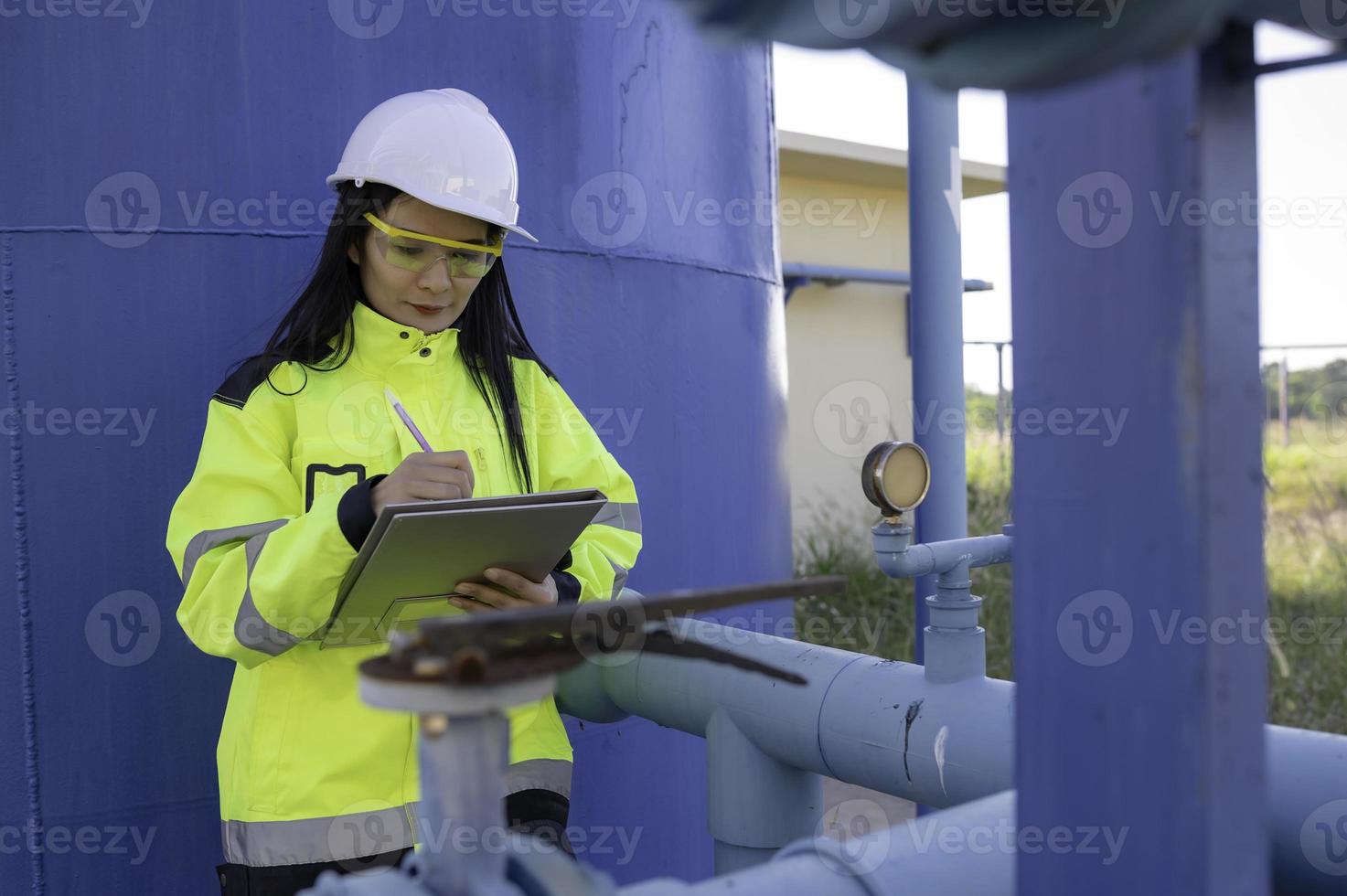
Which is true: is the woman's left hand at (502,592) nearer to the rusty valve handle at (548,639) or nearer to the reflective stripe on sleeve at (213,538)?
the reflective stripe on sleeve at (213,538)

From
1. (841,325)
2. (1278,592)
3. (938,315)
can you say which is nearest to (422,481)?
(938,315)

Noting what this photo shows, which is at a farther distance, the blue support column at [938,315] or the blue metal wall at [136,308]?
the blue support column at [938,315]

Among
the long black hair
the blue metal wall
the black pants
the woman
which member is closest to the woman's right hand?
the woman

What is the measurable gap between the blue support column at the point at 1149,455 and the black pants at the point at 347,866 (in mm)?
1200

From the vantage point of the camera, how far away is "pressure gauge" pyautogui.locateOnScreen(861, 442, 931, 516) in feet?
7.32

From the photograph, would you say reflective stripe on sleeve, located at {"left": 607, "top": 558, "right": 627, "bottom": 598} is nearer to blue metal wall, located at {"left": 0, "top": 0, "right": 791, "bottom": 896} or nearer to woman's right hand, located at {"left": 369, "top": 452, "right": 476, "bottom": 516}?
woman's right hand, located at {"left": 369, "top": 452, "right": 476, "bottom": 516}

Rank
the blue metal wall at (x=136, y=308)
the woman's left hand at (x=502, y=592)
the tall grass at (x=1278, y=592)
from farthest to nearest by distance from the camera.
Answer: the tall grass at (x=1278, y=592) → the blue metal wall at (x=136, y=308) → the woman's left hand at (x=502, y=592)

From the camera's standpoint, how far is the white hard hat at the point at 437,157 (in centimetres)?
189

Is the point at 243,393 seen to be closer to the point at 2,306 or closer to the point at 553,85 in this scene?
the point at 2,306

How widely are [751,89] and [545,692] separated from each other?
8.65 ft

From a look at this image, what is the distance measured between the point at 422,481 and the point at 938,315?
110 inches

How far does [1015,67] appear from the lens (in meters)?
0.80

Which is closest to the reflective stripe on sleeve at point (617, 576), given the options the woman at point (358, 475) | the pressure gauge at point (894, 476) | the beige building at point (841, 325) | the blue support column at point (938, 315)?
the woman at point (358, 475)

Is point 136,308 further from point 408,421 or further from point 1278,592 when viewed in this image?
point 1278,592
